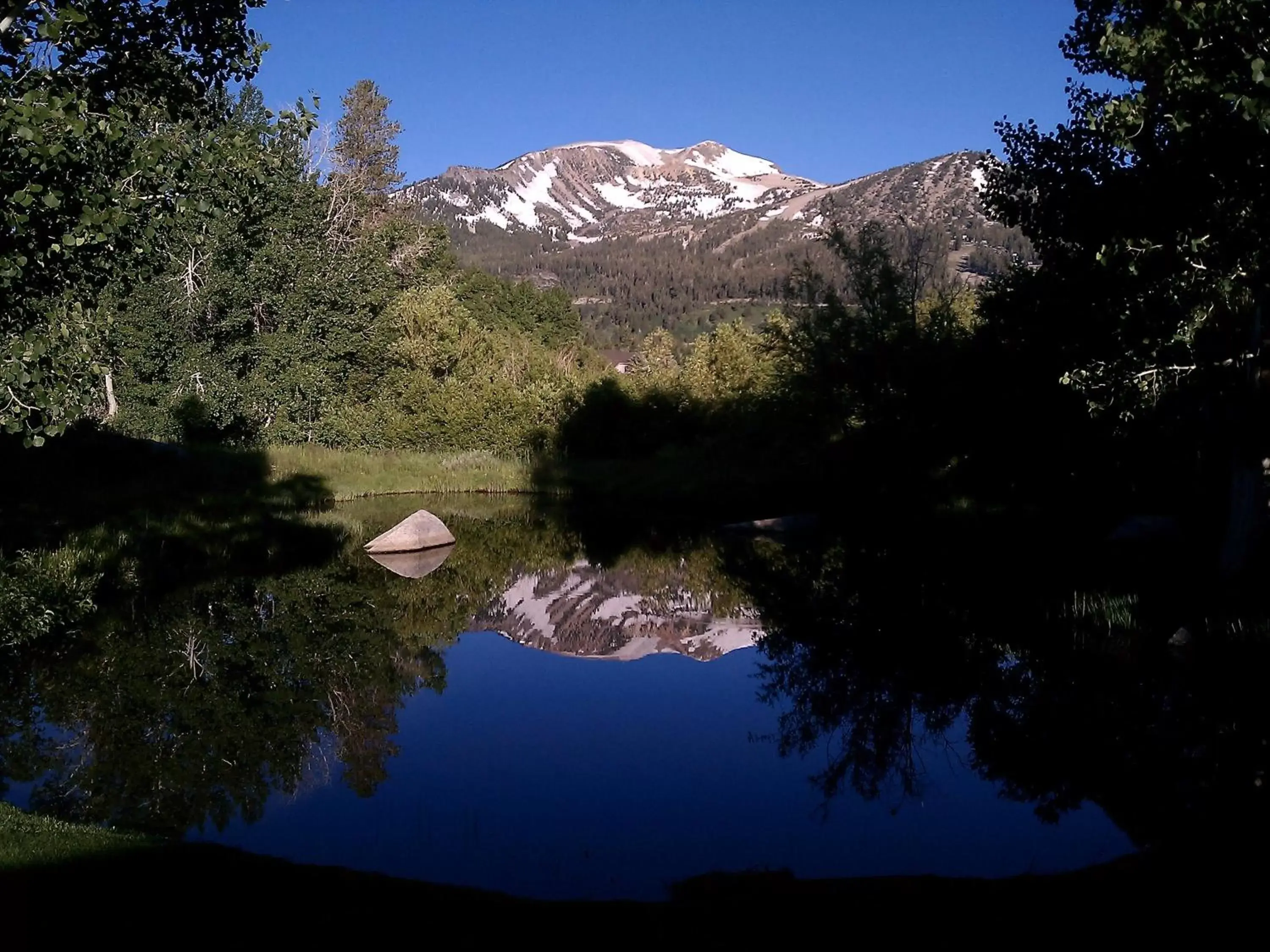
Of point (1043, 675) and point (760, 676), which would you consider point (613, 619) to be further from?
point (1043, 675)

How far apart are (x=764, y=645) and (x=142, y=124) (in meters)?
11.4

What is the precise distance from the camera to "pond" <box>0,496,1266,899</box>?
859 cm

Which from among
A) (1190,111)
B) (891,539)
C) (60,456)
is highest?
(1190,111)

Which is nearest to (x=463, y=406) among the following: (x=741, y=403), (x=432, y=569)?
(x=741, y=403)

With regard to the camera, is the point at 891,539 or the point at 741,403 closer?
the point at 891,539

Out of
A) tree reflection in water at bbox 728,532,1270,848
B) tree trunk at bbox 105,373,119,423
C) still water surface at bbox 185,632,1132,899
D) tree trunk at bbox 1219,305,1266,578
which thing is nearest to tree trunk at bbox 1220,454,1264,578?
tree trunk at bbox 1219,305,1266,578

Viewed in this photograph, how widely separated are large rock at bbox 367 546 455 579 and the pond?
2359 mm

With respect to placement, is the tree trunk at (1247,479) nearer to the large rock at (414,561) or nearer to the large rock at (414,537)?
the large rock at (414,561)

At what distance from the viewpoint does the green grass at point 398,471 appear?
37.7 metres

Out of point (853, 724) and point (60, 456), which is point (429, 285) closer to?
point (60, 456)

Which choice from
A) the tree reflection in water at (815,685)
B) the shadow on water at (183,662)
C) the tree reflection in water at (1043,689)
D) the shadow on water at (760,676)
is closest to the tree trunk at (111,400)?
the shadow on water at (183,662)

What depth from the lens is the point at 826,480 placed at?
1469 inches

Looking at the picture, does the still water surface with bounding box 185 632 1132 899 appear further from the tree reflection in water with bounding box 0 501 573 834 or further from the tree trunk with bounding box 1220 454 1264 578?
the tree trunk with bounding box 1220 454 1264 578

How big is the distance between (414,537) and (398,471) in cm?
1548
